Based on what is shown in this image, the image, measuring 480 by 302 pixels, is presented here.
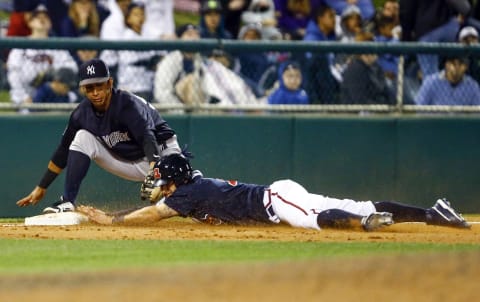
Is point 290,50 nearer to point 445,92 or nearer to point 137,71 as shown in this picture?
point 137,71

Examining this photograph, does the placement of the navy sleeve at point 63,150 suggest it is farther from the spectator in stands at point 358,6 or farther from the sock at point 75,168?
the spectator in stands at point 358,6

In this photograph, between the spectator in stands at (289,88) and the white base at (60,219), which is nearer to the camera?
the white base at (60,219)

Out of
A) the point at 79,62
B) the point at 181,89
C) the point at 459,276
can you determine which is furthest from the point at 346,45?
the point at 459,276

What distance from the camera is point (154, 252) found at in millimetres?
9117

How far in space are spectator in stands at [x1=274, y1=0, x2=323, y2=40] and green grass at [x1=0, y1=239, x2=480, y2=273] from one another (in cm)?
680

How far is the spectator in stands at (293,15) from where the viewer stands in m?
16.1

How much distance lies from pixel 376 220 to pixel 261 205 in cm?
105

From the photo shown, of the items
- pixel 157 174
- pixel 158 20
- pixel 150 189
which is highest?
pixel 158 20

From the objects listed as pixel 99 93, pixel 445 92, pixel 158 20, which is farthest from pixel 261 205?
pixel 158 20

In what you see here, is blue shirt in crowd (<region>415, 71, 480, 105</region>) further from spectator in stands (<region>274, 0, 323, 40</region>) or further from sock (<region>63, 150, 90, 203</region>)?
sock (<region>63, 150, 90, 203</region>)

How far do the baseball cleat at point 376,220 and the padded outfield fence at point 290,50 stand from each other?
10.6 ft

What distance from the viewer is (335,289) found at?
6.92m

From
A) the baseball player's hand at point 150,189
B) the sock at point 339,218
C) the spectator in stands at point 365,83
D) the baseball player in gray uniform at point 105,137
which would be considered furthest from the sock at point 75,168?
the spectator in stands at point 365,83

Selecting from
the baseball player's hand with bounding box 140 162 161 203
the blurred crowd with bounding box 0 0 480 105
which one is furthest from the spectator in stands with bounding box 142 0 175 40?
the baseball player's hand with bounding box 140 162 161 203
